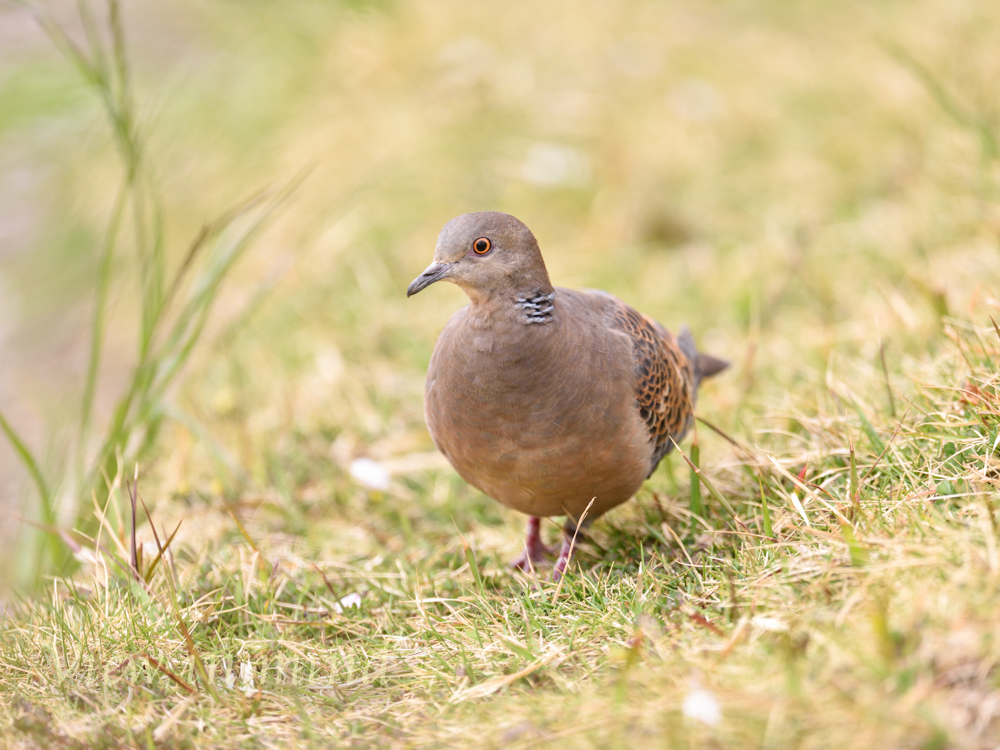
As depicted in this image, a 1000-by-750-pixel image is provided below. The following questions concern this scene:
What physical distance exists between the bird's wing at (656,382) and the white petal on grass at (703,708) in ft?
4.39

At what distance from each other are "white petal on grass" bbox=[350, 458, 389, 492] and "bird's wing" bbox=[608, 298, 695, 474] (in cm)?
139

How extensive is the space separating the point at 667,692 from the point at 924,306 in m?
3.19

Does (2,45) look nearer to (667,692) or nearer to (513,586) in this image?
(513,586)

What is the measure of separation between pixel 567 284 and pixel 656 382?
10.0 ft

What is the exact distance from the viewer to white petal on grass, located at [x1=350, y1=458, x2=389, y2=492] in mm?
4305

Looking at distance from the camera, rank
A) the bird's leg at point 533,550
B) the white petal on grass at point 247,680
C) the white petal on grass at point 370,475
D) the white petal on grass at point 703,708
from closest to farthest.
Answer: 1. the white petal on grass at point 703,708
2. the white petal on grass at point 247,680
3. the bird's leg at point 533,550
4. the white petal on grass at point 370,475

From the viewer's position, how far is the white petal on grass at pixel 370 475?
4305 mm

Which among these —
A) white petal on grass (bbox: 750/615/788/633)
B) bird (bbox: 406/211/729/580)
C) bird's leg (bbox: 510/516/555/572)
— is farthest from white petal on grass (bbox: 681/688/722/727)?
bird's leg (bbox: 510/516/555/572)

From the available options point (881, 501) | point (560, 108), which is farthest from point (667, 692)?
point (560, 108)

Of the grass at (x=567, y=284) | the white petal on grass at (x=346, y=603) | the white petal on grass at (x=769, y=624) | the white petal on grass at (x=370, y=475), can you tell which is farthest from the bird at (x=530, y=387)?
the white petal on grass at (x=370, y=475)

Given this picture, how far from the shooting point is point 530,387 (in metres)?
3.14

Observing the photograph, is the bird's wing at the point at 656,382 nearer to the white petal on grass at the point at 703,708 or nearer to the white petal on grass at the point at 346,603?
the white petal on grass at the point at 346,603

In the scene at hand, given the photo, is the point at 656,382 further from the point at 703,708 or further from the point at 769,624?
the point at 703,708

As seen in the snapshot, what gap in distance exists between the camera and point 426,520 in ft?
14.3
